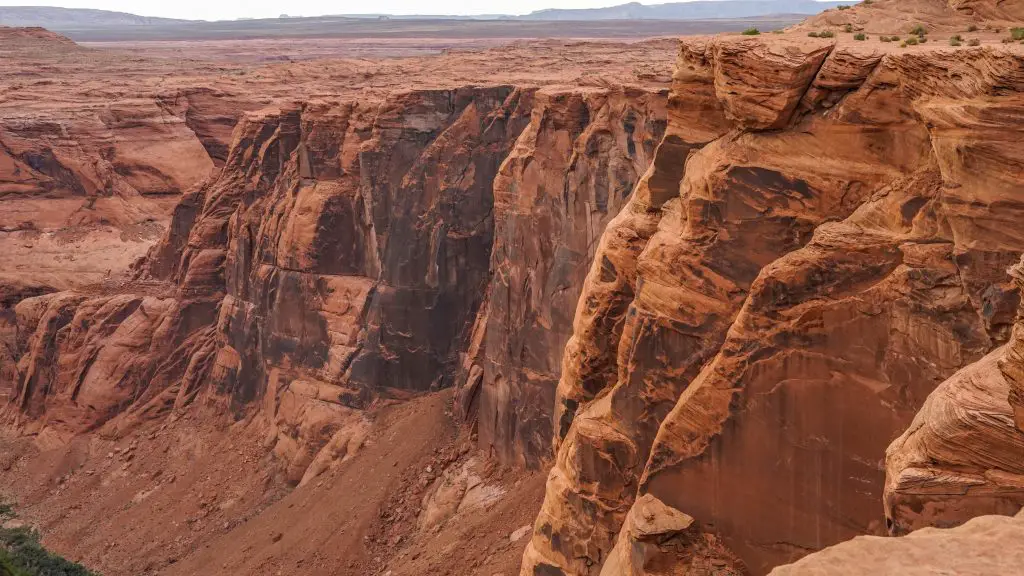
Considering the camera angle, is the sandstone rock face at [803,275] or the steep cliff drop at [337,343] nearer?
the sandstone rock face at [803,275]

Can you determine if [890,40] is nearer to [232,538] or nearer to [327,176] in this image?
[232,538]

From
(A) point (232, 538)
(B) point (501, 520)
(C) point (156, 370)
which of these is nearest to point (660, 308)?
(B) point (501, 520)

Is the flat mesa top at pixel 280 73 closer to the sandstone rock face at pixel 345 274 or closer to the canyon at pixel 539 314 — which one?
the canyon at pixel 539 314

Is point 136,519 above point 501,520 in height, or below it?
below

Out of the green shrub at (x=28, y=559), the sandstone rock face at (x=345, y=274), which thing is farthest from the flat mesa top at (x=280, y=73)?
the green shrub at (x=28, y=559)

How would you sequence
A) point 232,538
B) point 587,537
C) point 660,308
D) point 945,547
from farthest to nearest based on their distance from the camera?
point 232,538 < point 587,537 < point 660,308 < point 945,547

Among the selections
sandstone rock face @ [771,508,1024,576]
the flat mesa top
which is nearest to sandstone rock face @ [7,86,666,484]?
the flat mesa top

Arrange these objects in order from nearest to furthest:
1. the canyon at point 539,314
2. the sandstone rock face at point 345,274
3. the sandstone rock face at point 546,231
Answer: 1. the canyon at point 539,314
2. the sandstone rock face at point 546,231
3. the sandstone rock face at point 345,274
